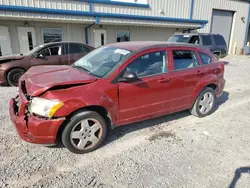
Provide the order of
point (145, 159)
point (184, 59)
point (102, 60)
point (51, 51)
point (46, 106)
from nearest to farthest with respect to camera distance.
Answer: point (46, 106)
point (145, 159)
point (102, 60)
point (184, 59)
point (51, 51)

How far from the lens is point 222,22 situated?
19.2m

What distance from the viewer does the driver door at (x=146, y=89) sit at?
10.5 feet

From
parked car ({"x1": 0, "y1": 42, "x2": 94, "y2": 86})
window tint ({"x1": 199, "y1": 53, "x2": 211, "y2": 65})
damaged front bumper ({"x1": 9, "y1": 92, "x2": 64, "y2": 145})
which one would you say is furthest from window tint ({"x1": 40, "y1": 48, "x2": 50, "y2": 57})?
window tint ({"x1": 199, "y1": 53, "x2": 211, "y2": 65})

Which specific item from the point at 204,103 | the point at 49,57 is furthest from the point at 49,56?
the point at 204,103

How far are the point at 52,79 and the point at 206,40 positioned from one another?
31.5ft

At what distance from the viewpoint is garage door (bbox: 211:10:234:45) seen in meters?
18.6

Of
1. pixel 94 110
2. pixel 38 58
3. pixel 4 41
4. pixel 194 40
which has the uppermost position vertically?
pixel 194 40

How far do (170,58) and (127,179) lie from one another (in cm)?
231

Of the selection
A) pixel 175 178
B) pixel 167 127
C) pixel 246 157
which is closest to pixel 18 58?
pixel 167 127

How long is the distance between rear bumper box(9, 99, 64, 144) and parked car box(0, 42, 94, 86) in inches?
187

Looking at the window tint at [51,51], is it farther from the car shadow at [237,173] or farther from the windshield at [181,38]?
the car shadow at [237,173]

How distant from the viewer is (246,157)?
9.83ft

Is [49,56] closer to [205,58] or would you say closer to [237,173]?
[205,58]

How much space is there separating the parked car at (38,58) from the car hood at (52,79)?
13.5ft
